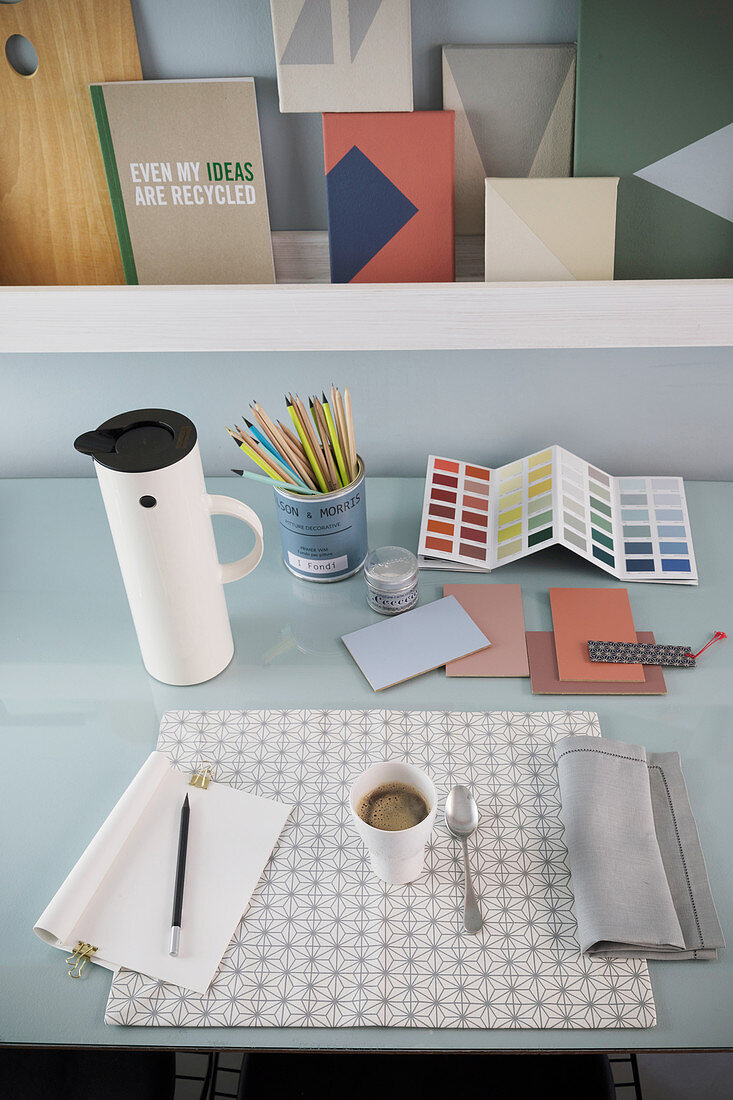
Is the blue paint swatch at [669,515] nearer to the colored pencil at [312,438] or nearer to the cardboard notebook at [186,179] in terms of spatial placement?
the colored pencil at [312,438]

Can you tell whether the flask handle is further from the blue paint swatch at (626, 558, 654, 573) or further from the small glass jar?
the blue paint swatch at (626, 558, 654, 573)

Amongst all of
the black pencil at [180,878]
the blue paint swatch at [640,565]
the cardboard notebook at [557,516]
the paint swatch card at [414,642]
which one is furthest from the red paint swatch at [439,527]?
the black pencil at [180,878]

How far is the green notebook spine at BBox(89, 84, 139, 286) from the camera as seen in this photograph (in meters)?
0.84

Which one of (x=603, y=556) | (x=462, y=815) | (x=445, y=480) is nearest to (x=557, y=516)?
(x=603, y=556)

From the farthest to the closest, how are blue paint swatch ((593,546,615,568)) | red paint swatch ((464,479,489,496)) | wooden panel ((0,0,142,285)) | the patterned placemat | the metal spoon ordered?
red paint swatch ((464,479,489,496)), blue paint swatch ((593,546,615,568)), wooden panel ((0,0,142,285)), the metal spoon, the patterned placemat

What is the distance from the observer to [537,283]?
0.85 m

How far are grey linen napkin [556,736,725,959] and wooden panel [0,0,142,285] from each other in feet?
2.45

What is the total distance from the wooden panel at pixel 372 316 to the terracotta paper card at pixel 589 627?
29cm

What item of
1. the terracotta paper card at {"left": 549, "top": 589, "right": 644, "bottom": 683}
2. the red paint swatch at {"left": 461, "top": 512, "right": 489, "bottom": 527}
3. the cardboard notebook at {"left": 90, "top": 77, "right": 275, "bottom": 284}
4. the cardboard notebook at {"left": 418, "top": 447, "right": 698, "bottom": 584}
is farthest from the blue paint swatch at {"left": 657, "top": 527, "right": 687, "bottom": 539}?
the cardboard notebook at {"left": 90, "top": 77, "right": 275, "bottom": 284}

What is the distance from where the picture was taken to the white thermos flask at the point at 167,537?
2.37 ft

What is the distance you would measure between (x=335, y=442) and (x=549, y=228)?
32cm

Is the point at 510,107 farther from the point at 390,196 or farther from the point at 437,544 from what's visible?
the point at 437,544

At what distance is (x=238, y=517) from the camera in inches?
32.3

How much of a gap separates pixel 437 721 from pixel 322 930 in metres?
0.24
